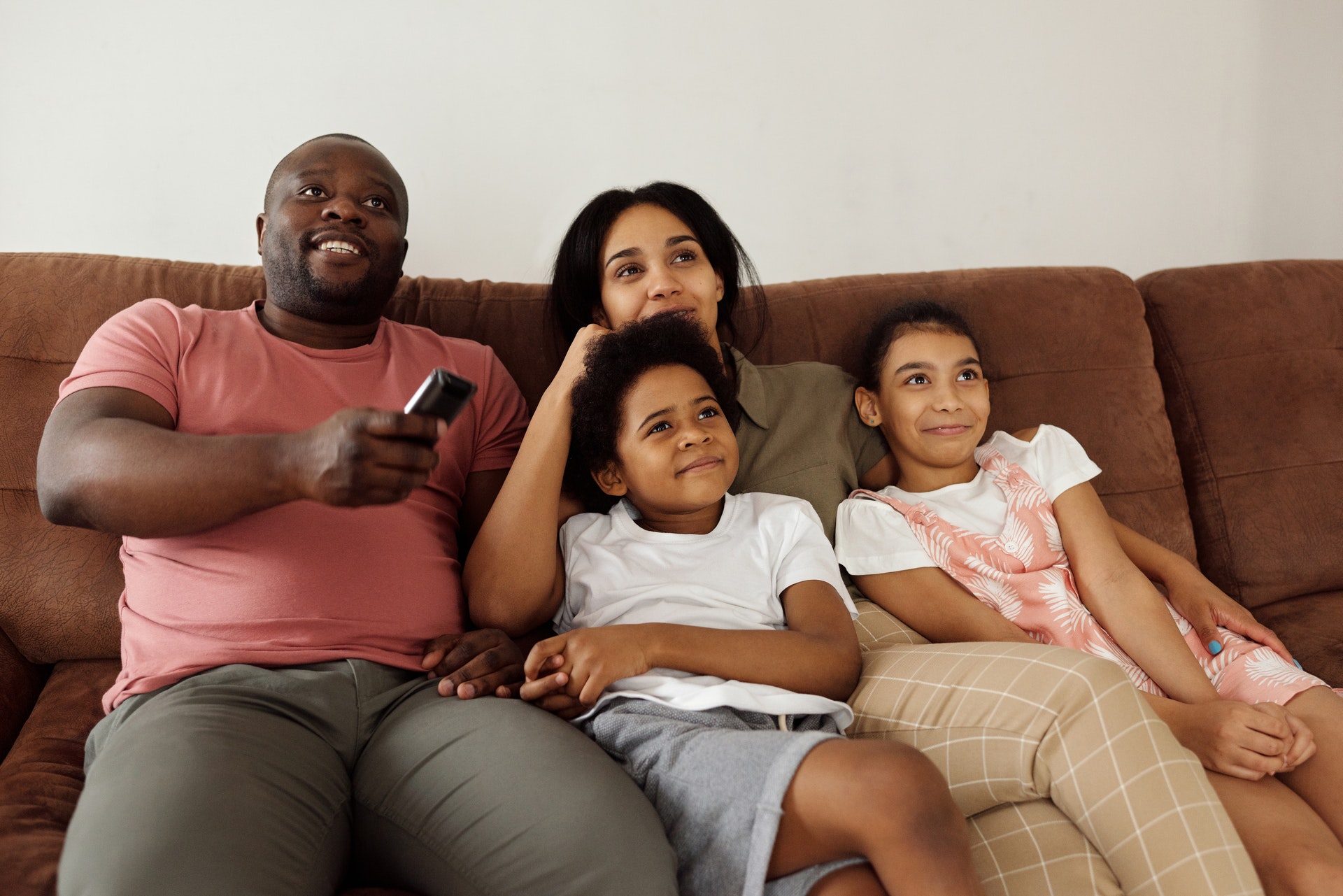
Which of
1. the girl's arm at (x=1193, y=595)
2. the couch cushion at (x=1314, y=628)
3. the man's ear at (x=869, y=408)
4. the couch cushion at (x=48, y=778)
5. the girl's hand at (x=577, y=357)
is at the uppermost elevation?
the girl's hand at (x=577, y=357)

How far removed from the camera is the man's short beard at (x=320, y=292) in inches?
54.9

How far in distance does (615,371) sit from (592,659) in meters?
0.47

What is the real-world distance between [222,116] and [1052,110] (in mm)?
1968

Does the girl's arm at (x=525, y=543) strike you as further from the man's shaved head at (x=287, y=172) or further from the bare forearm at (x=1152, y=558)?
the bare forearm at (x=1152, y=558)

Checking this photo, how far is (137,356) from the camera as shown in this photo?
1256 mm

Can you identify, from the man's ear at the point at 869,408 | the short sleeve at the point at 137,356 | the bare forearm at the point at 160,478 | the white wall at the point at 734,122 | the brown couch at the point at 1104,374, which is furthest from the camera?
the white wall at the point at 734,122

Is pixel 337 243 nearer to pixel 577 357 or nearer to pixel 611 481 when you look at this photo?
pixel 577 357

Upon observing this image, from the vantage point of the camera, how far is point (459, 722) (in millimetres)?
1070

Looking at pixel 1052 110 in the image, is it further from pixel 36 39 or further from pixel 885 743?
pixel 36 39

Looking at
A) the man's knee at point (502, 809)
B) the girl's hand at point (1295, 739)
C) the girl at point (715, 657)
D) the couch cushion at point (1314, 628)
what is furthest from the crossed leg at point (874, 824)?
the couch cushion at point (1314, 628)

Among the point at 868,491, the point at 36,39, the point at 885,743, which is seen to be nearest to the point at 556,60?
the point at 36,39

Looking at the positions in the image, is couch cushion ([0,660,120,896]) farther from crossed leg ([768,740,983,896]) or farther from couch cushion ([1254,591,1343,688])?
couch cushion ([1254,591,1343,688])

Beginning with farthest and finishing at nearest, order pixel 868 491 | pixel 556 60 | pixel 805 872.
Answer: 1. pixel 556 60
2. pixel 868 491
3. pixel 805 872

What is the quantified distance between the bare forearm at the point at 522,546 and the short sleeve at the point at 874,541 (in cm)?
49
